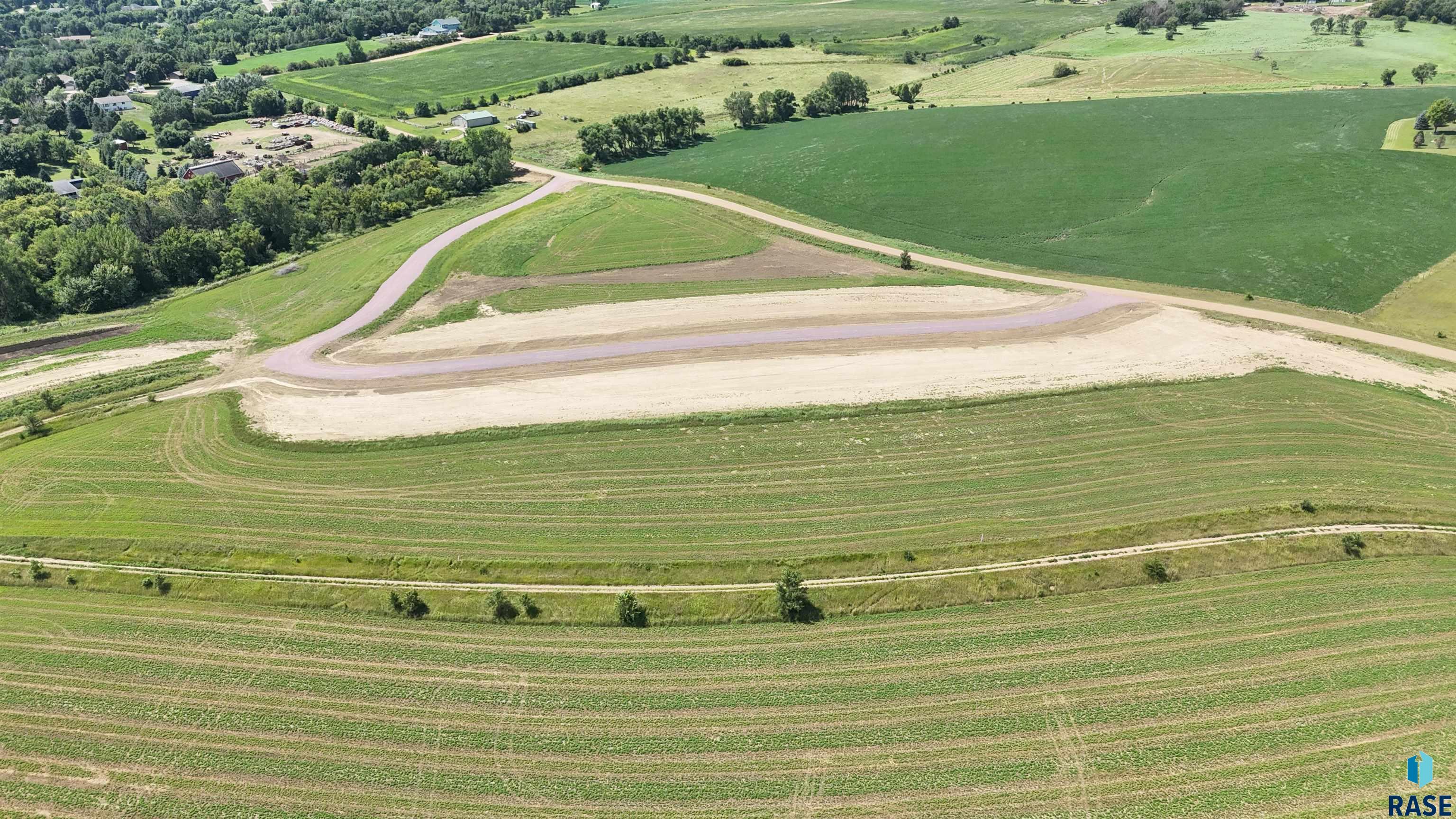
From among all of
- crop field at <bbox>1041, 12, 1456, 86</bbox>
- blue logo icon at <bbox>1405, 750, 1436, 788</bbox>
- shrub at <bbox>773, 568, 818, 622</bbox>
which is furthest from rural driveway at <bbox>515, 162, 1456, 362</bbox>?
crop field at <bbox>1041, 12, 1456, 86</bbox>

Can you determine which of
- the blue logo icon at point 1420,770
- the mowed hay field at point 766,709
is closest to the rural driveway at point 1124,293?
the mowed hay field at point 766,709

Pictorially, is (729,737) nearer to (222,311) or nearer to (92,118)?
(222,311)

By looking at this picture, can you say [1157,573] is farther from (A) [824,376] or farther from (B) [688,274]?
(B) [688,274]

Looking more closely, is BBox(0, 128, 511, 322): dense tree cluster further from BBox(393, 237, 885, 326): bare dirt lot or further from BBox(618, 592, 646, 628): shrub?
BBox(618, 592, 646, 628): shrub

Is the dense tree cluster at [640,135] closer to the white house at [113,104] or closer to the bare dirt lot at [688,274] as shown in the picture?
the bare dirt lot at [688,274]

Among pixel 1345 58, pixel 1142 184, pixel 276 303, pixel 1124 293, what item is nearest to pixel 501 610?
pixel 276 303

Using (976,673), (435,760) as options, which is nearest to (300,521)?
(435,760)
